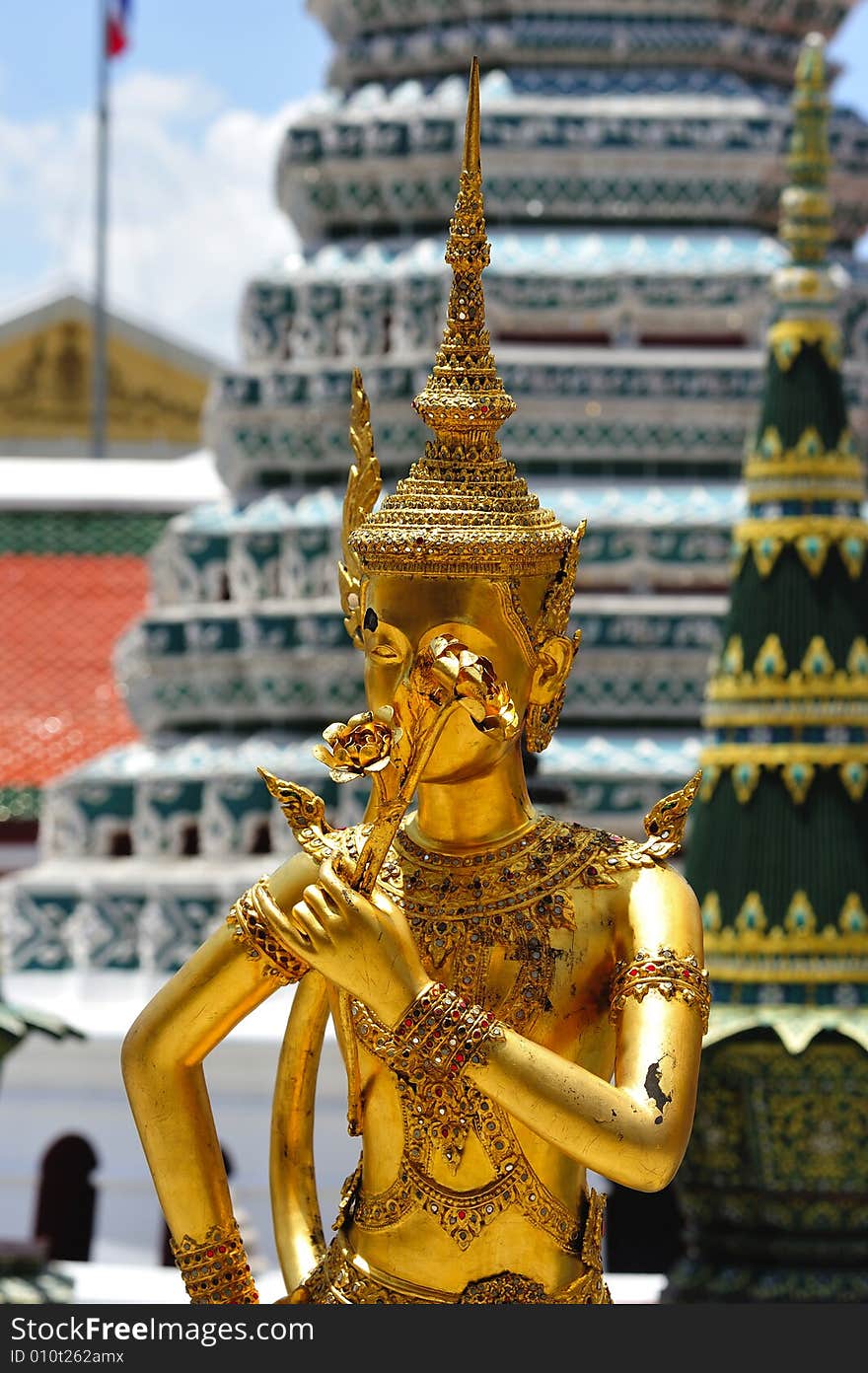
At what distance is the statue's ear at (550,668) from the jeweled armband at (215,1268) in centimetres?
132

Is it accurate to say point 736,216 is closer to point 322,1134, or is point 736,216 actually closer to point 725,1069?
point 322,1134

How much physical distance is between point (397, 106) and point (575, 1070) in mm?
10304

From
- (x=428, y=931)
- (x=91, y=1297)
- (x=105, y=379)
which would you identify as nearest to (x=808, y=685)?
(x=91, y=1297)

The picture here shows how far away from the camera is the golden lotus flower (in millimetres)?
6312

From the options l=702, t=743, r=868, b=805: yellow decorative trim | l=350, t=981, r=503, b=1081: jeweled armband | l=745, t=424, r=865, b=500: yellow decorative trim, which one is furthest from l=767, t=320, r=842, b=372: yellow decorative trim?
l=350, t=981, r=503, b=1081: jeweled armband

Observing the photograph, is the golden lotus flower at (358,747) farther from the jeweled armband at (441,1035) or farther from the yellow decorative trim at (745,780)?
the yellow decorative trim at (745,780)

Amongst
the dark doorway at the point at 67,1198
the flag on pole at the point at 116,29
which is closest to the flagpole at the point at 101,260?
the flag on pole at the point at 116,29

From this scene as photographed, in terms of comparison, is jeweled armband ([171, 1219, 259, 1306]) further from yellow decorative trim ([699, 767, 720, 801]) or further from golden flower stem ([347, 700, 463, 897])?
yellow decorative trim ([699, 767, 720, 801])

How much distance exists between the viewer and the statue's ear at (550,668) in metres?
6.71

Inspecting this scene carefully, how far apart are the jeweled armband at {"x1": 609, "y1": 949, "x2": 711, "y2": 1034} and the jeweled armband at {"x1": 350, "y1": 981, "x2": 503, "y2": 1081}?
0.36 m

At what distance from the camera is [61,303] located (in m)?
27.9

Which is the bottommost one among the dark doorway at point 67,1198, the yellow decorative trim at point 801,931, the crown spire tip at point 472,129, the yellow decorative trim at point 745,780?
the dark doorway at point 67,1198

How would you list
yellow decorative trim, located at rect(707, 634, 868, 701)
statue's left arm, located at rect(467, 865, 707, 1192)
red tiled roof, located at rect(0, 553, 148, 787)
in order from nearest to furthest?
statue's left arm, located at rect(467, 865, 707, 1192) → yellow decorative trim, located at rect(707, 634, 868, 701) → red tiled roof, located at rect(0, 553, 148, 787)

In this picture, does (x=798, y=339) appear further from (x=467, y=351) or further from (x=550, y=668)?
(x=550, y=668)
